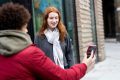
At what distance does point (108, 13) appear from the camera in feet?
140

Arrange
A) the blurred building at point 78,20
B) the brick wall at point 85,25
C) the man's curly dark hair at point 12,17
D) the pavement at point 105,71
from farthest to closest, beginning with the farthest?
the brick wall at point 85,25
the pavement at point 105,71
the blurred building at point 78,20
the man's curly dark hair at point 12,17

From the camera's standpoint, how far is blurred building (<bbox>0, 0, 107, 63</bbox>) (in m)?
9.18

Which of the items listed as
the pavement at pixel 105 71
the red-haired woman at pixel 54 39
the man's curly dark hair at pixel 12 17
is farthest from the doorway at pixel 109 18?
the man's curly dark hair at pixel 12 17

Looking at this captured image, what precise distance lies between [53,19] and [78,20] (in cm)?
746

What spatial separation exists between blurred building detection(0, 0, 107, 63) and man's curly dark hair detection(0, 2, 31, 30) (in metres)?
5.70

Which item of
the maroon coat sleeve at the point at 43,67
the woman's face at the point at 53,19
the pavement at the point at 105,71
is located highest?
the woman's face at the point at 53,19

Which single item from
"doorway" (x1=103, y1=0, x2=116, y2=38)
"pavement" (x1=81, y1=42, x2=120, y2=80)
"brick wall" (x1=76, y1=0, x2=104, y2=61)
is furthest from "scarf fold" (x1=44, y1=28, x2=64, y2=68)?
"doorway" (x1=103, y1=0, x2=116, y2=38)

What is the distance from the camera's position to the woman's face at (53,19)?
497 cm

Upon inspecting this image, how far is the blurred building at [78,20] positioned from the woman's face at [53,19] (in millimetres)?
3655

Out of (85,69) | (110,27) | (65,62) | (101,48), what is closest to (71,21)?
(101,48)

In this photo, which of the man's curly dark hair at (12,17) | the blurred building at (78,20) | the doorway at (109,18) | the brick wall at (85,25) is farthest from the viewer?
the doorway at (109,18)

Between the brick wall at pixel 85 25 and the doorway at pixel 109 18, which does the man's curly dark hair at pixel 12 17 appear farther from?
the doorway at pixel 109 18

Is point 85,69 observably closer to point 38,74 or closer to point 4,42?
point 38,74

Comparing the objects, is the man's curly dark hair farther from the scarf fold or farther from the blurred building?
the blurred building
